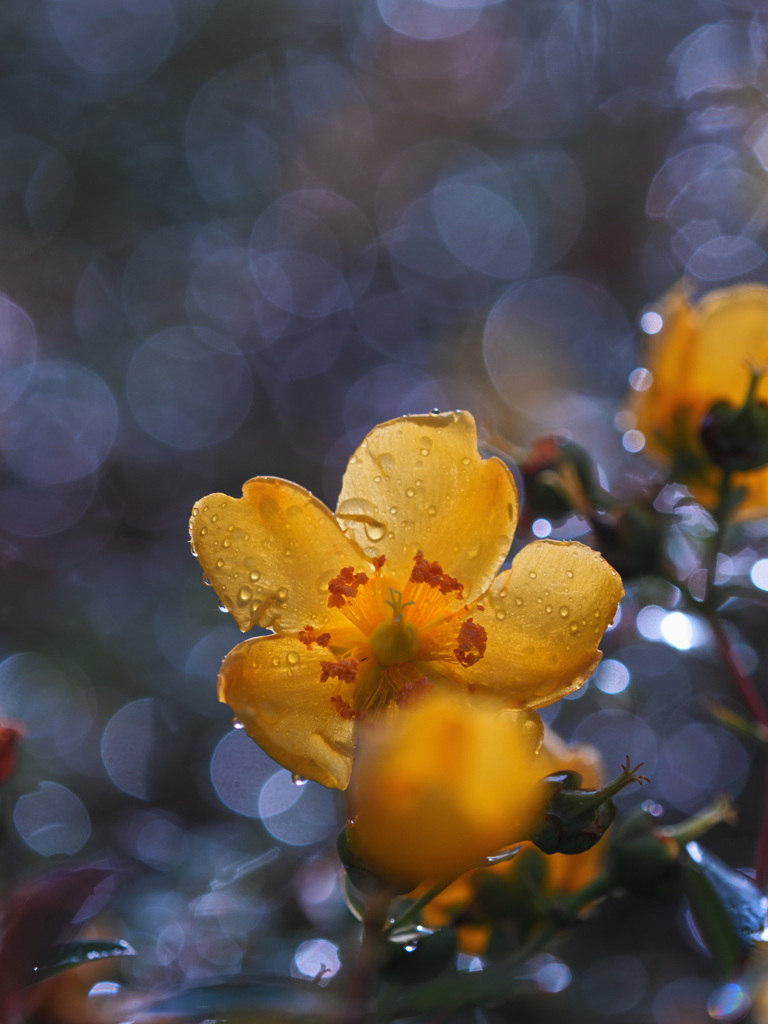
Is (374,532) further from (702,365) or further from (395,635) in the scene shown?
(702,365)

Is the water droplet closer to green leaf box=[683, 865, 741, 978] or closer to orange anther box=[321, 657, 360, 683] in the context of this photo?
orange anther box=[321, 657, 360, 683]

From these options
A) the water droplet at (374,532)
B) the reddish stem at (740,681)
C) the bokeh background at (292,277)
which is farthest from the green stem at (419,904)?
the bokeh background at (292,277)

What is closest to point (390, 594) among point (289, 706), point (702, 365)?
point (289, 706)

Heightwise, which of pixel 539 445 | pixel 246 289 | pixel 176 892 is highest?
pixel 539 445

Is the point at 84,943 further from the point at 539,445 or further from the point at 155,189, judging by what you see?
the point at 155,189

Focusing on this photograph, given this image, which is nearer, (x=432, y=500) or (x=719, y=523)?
(x=432, y=500)

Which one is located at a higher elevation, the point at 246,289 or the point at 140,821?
the point at 246,289

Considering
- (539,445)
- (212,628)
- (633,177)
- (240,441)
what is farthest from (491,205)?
(539,445)

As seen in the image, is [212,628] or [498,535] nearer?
[498,535]
